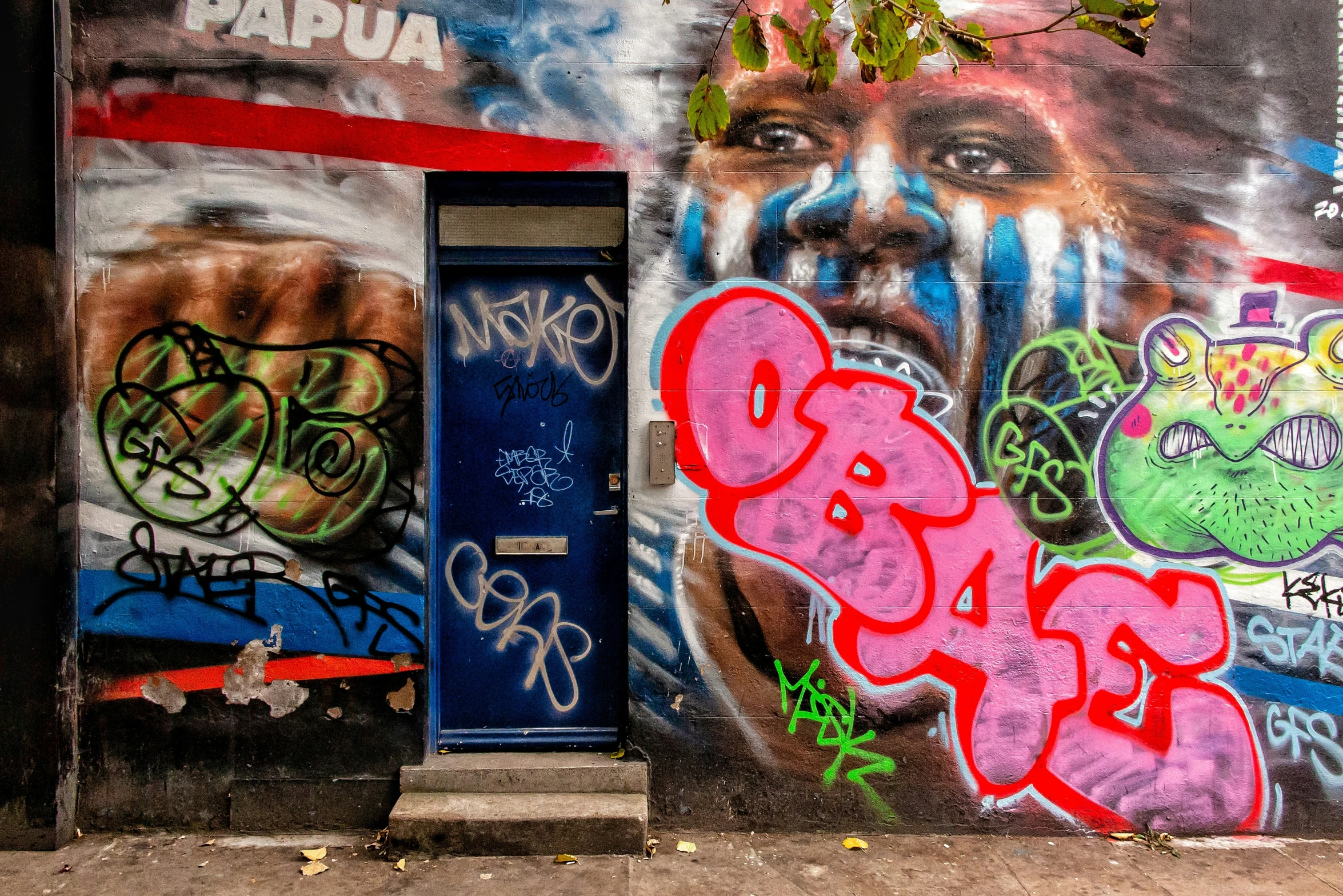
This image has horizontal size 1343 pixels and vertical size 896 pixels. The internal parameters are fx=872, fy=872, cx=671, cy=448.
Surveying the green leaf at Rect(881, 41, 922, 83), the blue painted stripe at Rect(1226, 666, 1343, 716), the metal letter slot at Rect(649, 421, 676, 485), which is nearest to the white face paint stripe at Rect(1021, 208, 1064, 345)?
the green leaf at Rect(881, 41, 922, 83)

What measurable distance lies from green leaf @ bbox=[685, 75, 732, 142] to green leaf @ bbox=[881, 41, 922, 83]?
24.5 inches

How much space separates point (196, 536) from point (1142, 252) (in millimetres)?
4937

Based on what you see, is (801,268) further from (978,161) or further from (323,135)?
(323,135)

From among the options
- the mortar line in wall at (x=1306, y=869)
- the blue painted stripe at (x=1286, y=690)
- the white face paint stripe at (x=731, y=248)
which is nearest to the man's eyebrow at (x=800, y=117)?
the white face paint stripe at (x=731, y=248)

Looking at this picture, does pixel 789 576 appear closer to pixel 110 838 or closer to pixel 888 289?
pixel 888 289

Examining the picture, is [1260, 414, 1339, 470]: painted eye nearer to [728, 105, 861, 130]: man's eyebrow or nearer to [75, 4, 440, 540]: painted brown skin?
[728, 105, 861, 130]: man's eyebrow

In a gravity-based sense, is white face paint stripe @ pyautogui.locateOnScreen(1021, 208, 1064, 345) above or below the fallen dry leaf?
above

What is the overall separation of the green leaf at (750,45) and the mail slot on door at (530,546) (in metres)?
2.45

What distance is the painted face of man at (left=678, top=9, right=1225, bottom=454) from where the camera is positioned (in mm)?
4344

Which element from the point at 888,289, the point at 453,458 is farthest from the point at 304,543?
the point at 888,289

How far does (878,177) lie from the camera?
14.3ft

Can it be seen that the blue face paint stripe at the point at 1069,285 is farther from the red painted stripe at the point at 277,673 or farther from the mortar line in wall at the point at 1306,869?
the red painted stripe at the point at 277,673

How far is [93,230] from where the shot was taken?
14.2 feet

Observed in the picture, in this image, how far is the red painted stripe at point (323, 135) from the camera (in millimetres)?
4316
